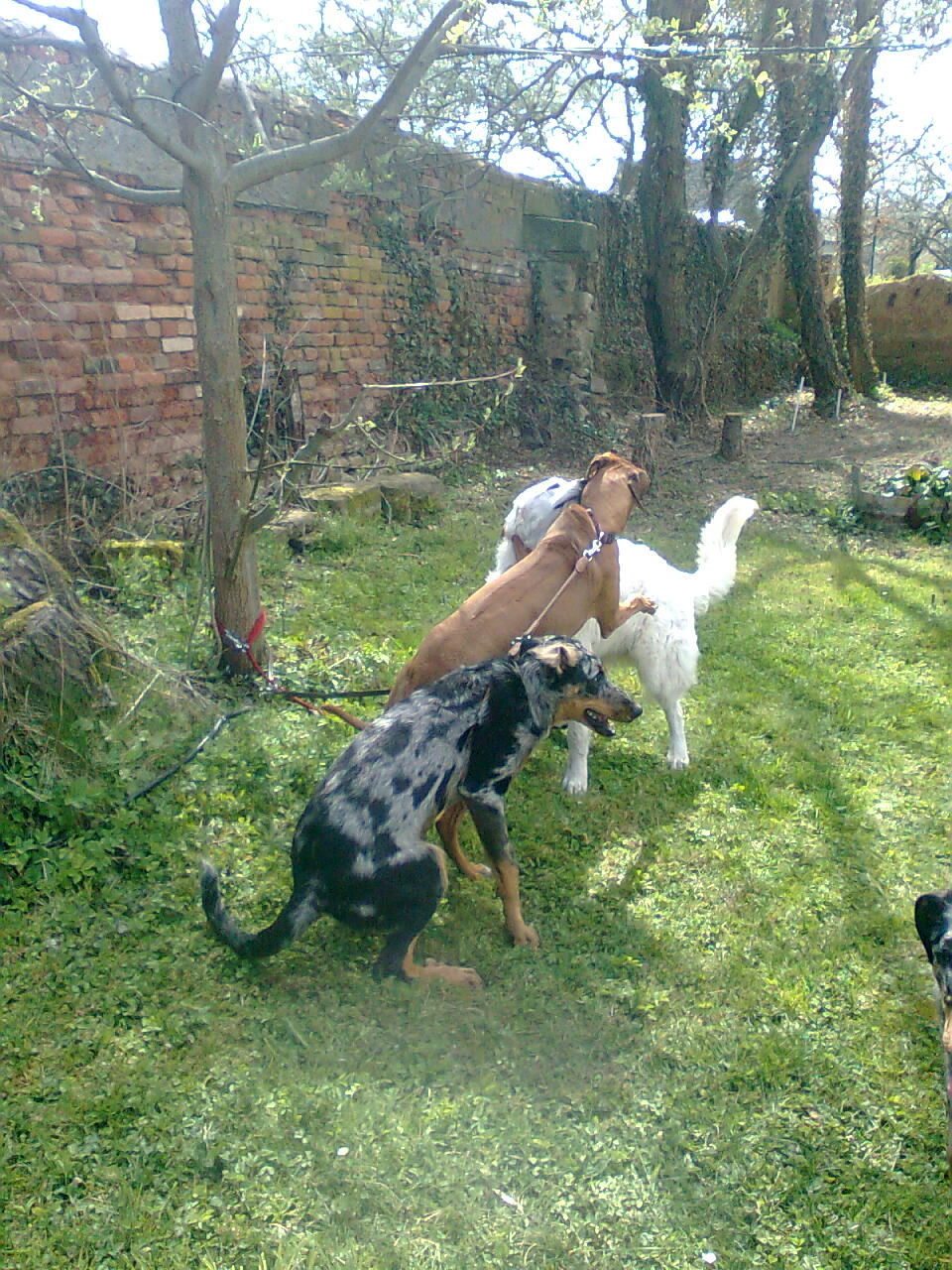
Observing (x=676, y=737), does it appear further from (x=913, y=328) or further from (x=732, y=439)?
(x=913, y=328)

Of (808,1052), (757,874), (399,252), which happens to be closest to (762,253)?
(399,252)

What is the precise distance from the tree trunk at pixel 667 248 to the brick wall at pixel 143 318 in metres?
5.72

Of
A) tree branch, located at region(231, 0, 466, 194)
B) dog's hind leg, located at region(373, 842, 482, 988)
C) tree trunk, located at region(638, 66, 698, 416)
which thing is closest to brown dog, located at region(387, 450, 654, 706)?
dog's hind leg, located at region(373, 842, 482, 988)

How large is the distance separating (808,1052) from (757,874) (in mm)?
1069

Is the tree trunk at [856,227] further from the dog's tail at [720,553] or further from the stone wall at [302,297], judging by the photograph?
the dog's tail at [720,553]

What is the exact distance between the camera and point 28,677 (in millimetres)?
3684

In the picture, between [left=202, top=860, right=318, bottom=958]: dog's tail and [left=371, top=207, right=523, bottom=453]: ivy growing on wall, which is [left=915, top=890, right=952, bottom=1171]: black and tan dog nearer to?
[left=202, top=860, right=318, bottom=958]: dog's tail

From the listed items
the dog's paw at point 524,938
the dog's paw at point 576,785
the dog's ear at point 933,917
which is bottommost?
the dog's paw at point 524,938

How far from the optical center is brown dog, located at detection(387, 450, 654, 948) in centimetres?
380

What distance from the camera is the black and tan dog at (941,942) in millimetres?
2535

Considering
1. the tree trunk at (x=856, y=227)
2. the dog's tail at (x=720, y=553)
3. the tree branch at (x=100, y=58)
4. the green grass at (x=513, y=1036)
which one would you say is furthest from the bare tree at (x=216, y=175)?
the tree trunk at (x=856, y=227)

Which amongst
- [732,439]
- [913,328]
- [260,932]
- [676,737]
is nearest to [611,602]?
[676,737]

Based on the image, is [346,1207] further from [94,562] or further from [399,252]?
[399,252]

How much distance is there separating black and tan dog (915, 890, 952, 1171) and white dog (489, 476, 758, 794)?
2.03m
